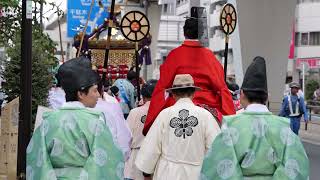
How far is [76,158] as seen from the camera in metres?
4.76

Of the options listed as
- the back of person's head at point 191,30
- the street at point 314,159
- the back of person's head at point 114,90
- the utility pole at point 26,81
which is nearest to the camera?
the utility pole at point 26,81

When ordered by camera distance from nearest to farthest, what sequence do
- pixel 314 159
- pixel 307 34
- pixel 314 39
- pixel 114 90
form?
1. pixel 114 90
2. pixel 314 159
3. pixel 314 39
4. pixel 307 34

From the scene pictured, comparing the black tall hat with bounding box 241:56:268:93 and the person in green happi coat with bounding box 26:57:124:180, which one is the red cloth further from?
the person in green happi coat with bounding box 26:57:124:180

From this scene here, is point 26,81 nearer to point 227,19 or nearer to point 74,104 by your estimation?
point 74,104

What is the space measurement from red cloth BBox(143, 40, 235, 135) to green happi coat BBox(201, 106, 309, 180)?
83.3 inches

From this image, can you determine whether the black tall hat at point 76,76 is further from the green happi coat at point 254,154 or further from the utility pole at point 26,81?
the utility pole at point 26,81

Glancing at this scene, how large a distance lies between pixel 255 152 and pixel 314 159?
11885mm

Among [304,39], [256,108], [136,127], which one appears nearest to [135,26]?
[136,127]

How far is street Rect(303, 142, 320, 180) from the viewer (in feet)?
43.5

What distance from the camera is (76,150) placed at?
4762 millimetres

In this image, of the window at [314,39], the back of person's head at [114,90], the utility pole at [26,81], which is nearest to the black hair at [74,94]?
the utility pole at [26,81]

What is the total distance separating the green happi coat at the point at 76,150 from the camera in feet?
15.5

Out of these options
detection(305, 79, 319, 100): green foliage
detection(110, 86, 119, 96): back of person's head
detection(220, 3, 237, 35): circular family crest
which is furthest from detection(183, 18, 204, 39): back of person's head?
detection(305, 79, 319, 100): green foliage

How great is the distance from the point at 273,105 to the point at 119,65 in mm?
6655
